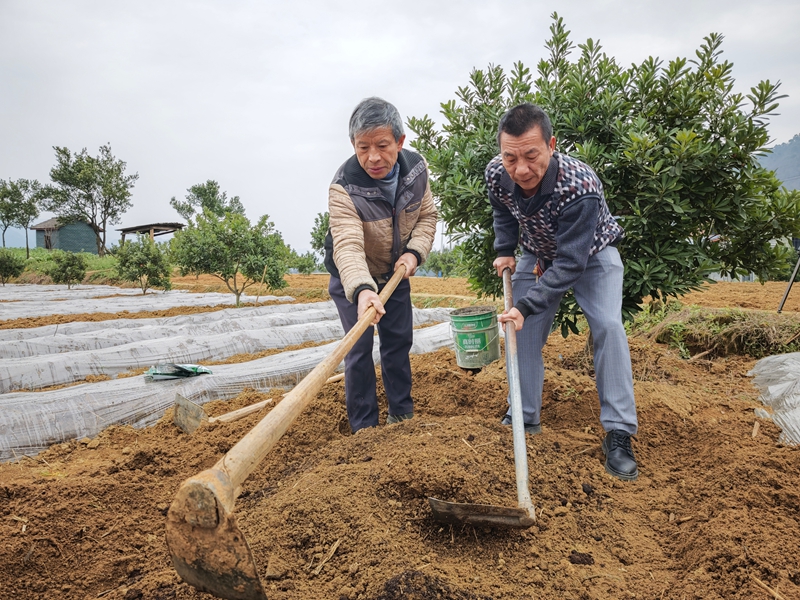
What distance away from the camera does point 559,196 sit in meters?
2.46

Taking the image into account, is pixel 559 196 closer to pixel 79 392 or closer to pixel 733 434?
pixel 733 434

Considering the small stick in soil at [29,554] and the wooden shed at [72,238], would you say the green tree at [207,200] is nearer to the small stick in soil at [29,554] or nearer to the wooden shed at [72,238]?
the wooden shed at [72,238]

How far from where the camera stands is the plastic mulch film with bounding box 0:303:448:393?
15.3ft

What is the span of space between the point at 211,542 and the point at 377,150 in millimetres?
1964

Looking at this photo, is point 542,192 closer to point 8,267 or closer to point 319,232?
point 319,232

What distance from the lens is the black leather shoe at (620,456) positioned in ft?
7.97

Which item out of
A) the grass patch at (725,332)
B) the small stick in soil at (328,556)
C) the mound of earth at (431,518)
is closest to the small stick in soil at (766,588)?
the mound of earth at (431,518)

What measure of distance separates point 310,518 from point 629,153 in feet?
9.31

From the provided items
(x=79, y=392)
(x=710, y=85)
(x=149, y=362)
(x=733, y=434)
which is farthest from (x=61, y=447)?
(x=710, y=85)

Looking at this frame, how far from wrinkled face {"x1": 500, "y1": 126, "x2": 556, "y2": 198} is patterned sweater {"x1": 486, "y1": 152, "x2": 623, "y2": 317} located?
0.06 metres

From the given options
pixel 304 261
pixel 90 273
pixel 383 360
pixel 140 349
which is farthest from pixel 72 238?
pixel 383 360

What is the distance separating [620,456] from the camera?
2492mm

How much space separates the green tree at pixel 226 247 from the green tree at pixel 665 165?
726cm

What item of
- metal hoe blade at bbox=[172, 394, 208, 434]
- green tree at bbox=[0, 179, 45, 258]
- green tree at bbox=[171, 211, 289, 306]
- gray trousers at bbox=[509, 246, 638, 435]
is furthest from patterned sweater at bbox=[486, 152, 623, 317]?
green tree at bbox=[0, 179, 45, 258]
